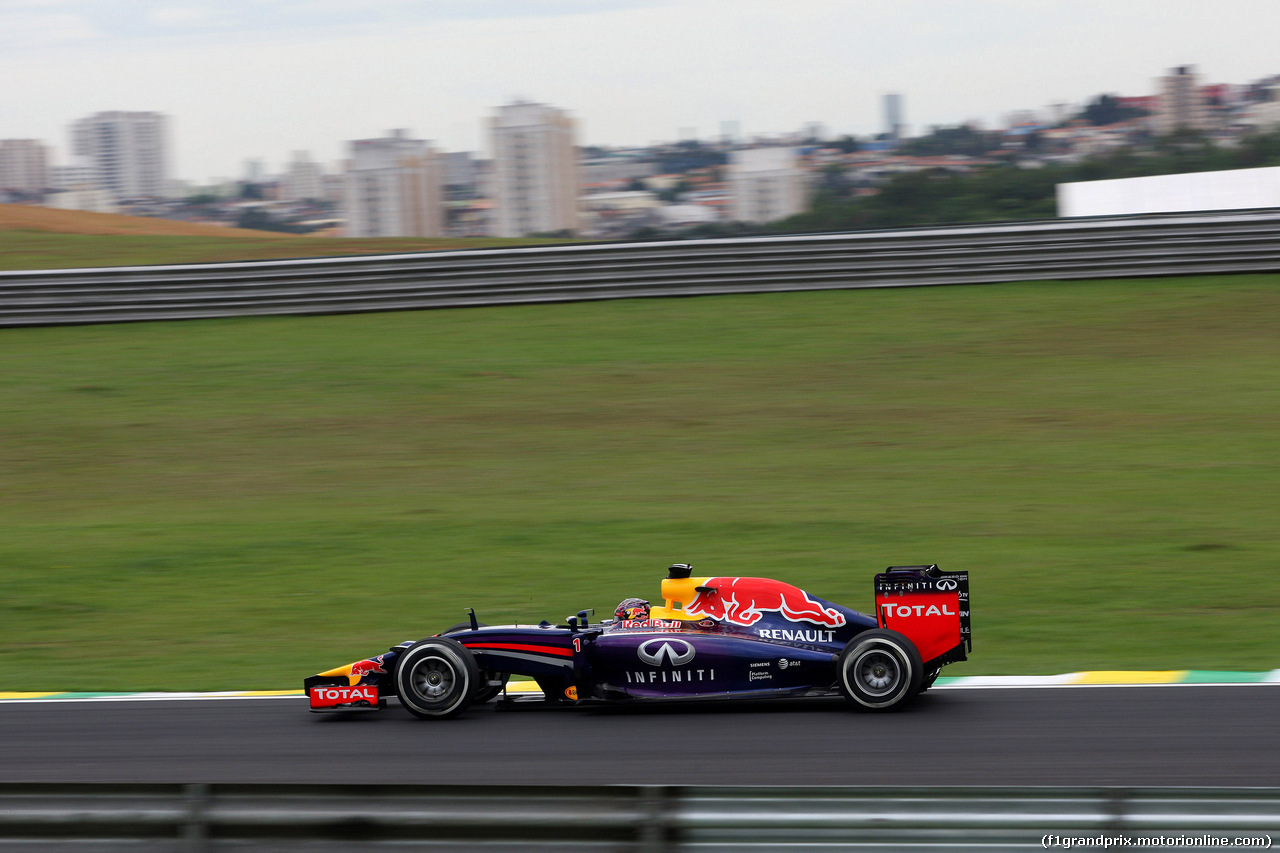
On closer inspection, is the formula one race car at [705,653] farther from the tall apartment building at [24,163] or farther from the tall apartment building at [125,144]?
the tall apartment building at [125,144]

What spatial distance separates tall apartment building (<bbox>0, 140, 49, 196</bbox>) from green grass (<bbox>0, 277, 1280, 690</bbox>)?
442ft

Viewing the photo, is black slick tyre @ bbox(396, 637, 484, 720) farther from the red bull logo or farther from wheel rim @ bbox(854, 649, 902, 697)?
wheel rim @ bbox(854, 649, 902, 697)

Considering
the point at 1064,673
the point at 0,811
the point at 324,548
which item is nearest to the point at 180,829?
the point at 0,811

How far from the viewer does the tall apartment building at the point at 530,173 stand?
270 feet

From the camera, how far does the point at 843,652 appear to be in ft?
22.4

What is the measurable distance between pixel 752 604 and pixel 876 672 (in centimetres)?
73

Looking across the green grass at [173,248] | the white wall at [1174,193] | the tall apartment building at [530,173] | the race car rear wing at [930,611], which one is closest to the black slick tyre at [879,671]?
the race car rear wing at [930,611]

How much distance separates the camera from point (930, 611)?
691cm

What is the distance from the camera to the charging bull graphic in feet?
23.2

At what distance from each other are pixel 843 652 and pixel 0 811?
3918mm

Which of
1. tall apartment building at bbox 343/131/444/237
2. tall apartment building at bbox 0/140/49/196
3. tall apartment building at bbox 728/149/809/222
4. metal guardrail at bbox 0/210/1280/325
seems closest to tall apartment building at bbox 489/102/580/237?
tall apartment building at bbox 343/131/444/237

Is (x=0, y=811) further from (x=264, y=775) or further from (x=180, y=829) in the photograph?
(x=264, y=775)

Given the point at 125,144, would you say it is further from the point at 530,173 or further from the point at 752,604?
the point at 752,604

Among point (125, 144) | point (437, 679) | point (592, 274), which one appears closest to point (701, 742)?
point (437, 679)
